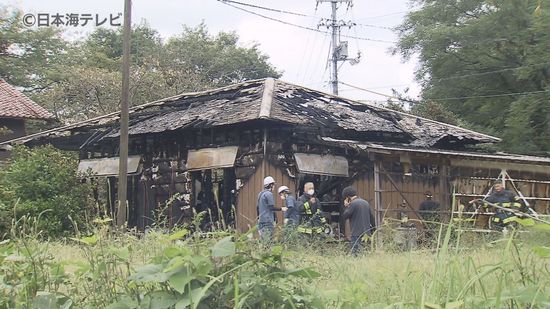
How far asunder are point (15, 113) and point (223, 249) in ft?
80.0

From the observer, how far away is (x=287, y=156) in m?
14.1

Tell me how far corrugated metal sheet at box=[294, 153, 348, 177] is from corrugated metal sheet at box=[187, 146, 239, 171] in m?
1.44

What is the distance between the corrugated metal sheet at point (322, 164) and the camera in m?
13.8

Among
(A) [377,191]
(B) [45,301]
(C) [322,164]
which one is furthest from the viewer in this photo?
(C) [322,164]

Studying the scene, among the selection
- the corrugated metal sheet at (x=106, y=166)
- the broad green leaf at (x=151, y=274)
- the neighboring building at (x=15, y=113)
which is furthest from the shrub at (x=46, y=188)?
the broad green leaf at (x=151, y=274)

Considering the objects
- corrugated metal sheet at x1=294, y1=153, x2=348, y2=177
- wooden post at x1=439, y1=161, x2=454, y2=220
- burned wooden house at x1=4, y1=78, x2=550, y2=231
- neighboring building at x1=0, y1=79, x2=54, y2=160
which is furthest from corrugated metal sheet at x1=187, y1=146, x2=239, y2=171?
neighboring building at x1=0, y1=79, x2=54, y2=160

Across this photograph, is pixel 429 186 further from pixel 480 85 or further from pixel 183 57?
pixel 183 57

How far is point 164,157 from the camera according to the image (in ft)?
53.6

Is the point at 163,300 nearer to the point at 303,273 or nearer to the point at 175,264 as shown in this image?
the point at 175,264

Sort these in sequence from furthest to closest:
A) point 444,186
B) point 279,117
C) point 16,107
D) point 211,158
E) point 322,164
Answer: point 16,107
point 444,186
point 211,158
point 322,164
point 279,117

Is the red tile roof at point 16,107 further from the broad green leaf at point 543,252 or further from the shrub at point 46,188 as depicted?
the broad green leaf at point 543,252

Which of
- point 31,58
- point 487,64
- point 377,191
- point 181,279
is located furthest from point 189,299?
point 31,58

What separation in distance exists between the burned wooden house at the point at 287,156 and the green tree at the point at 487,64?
23.4 feet

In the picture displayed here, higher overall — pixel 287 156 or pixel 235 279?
pixel 287 156
